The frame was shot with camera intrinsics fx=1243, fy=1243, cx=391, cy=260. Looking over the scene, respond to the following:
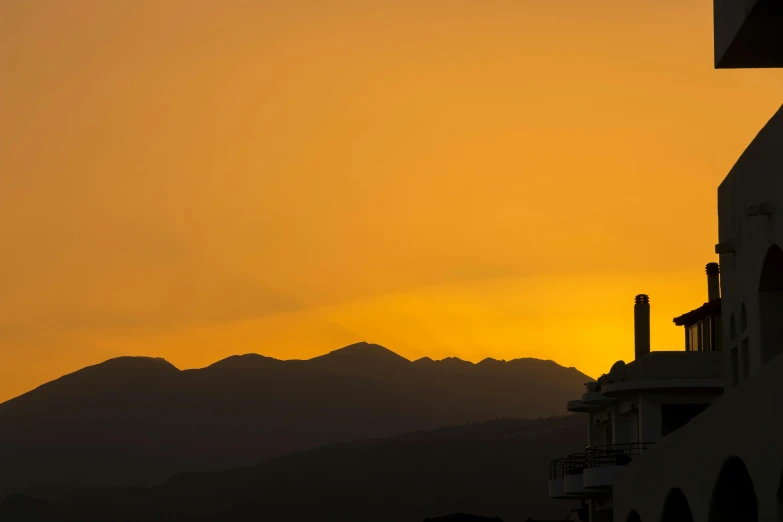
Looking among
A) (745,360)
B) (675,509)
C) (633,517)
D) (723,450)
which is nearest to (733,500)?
(723,450)

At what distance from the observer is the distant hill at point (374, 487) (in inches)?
5832

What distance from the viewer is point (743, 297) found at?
26.5 metres

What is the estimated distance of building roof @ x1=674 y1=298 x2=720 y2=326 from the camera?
41.1 metres

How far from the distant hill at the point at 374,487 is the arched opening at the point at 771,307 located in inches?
4707

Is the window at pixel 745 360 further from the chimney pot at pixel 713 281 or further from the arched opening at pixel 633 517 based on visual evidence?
the chimney pot at pixel 713 281

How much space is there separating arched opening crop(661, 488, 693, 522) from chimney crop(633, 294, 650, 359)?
66.0 ft

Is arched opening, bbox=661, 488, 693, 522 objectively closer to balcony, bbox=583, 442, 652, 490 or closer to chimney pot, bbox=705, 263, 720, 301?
balcony, bbox=583, 442, 652, 490

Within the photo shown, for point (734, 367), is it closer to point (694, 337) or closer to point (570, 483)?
point (570, 483)

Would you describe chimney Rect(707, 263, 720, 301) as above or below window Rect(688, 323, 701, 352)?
above

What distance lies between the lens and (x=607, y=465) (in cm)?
3866

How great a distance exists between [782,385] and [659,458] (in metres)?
9.79

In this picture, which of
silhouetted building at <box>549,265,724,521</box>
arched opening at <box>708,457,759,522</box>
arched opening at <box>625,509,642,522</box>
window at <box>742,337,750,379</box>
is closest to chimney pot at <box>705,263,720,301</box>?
silhouetted building at <box>549,265,724,521</box>

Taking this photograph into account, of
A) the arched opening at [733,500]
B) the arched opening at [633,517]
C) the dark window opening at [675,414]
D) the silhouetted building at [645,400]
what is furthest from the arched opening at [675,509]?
the dark window opening at [675,414]

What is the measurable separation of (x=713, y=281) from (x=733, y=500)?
26.3m
